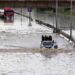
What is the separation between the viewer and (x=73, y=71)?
19438mm

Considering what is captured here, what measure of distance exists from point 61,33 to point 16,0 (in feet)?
19.2

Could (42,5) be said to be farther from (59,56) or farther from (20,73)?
(20,73)

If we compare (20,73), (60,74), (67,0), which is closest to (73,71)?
(60,74)

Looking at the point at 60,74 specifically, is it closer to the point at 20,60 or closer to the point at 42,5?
the point at 20,60

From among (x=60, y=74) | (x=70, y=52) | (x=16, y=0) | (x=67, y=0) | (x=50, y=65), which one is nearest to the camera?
(x=60, y=74)

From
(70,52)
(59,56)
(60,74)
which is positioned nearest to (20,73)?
(60,74)

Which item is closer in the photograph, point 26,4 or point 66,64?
point 66,64

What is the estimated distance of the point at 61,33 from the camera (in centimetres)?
4706

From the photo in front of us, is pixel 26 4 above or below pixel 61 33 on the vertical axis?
above

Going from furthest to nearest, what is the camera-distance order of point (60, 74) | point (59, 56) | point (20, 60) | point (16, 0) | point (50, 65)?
1. point (16, 0)
2. point (59, 56)
3. point (20, 60)
4. point (50, 65)
5. point (60, 74)

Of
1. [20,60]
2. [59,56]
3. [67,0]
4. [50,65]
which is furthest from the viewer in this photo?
[67,0]

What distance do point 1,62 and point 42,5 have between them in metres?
25.0

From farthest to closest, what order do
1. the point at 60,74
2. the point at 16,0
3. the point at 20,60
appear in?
1. the point at 16,0
2. the point at 20,60
3. the point at 60,74

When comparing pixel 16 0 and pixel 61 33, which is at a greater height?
pixel 16 0
